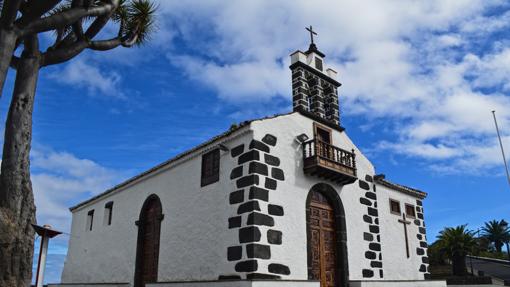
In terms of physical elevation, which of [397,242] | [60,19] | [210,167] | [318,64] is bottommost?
[397,242]

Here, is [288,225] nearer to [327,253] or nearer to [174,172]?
[327,253]

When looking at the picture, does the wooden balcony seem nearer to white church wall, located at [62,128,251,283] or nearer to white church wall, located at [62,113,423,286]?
white church wall, located at [62,113,423,286]

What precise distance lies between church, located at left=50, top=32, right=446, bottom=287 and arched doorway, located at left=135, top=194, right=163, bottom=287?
0.04 meters

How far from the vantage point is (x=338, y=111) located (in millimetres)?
15039

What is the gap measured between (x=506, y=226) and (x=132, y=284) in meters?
55.5

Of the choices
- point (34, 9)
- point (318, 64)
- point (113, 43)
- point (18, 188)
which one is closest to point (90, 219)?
point (318, 64)

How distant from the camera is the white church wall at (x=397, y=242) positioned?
15.3 meters

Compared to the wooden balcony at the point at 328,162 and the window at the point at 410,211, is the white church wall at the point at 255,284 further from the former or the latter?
the window at the point at 410,211

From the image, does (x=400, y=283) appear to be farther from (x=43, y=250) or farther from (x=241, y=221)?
(x=43, y=250)

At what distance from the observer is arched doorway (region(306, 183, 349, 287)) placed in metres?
12.3

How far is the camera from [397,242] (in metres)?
15.9

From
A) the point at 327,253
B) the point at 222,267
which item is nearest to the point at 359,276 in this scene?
the point at 327,253

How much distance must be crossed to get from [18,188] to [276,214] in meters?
6.35

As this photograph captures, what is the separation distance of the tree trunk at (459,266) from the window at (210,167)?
25.2m
